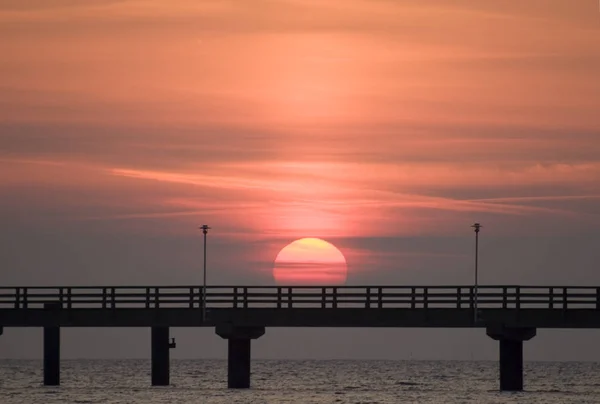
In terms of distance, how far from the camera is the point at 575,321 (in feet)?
208

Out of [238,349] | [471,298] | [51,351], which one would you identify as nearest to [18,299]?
[51,351]

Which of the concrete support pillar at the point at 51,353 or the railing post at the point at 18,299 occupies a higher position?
the railing post at the point at 18,299

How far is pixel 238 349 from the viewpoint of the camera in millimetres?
68625

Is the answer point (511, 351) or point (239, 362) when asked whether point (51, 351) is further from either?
point (511, 351)

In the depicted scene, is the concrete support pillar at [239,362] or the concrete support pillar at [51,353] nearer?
the concrete support pillar at [239,362]

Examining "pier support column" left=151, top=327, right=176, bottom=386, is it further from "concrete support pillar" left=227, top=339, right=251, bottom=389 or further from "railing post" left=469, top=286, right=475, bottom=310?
"railing post" left=469, top=286, right=475, bottom=310

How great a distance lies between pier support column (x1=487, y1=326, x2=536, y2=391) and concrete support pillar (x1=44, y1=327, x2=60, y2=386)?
64.7 ft

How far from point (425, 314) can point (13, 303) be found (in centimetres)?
1805

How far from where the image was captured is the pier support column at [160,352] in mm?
70500

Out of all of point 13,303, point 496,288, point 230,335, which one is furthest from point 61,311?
point 496,288

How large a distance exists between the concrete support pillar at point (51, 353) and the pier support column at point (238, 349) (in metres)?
8.06

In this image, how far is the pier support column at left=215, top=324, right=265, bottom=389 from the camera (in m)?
67.2

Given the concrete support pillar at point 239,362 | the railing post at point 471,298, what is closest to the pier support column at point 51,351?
the concrete support pillar at point 239,362

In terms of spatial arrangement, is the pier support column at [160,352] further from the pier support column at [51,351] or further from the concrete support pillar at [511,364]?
the concrete support pillar at [511,364]
